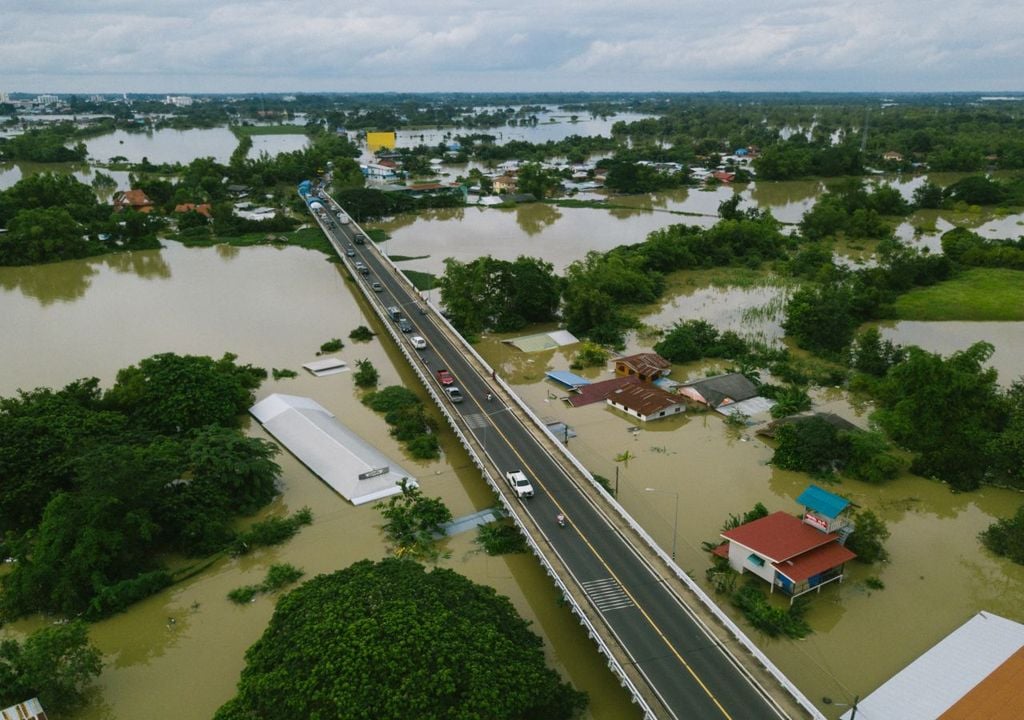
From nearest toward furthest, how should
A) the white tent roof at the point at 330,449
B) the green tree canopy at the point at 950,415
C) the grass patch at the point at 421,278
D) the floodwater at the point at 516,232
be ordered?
the white tent roof at the point at 330,449
the green tree canopy at the point at 950,415
the grass patch at the point at 421,278
the floodwater at the point at 516,232

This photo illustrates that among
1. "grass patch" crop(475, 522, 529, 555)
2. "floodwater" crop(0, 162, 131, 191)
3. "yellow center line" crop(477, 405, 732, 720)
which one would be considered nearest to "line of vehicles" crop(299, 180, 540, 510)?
"yellow center line" crop(477, 405, 732, 720)

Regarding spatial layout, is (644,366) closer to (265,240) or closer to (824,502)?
(824,502)

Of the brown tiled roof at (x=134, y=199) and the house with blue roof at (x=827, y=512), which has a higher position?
the brown tiled roof at (x=134, y=199)

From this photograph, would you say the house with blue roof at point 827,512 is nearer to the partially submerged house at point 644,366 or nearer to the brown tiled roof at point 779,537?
the brown tiled roof at point 779,537

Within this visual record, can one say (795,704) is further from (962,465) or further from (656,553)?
(962,465)

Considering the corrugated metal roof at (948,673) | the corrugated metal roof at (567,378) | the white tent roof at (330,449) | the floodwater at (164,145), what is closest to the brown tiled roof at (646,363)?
the corrugated metal roof at (567,378)

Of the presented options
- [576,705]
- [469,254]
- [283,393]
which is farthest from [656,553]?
[469,254]

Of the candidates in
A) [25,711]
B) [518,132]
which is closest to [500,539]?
[25,711]
